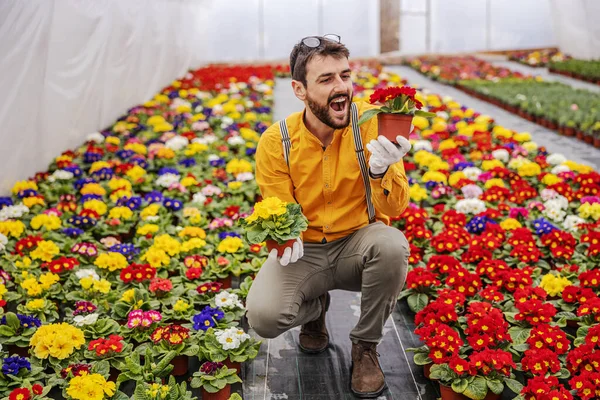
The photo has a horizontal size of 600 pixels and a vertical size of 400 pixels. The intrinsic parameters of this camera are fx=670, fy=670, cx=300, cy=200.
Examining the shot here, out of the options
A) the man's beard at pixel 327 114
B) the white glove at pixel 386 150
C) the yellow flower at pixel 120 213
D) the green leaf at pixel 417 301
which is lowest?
the green leaf at pixel 417 301

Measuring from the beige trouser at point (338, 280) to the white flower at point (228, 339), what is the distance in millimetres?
140

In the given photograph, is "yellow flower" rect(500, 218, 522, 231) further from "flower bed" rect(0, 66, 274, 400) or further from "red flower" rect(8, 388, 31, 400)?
"red flower" rect(8, 388, 31, 400)

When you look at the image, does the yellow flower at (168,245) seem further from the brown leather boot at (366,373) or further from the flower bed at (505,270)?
the brown leather boot at (366,373)

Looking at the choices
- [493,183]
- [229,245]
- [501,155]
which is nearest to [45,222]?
[229,245]

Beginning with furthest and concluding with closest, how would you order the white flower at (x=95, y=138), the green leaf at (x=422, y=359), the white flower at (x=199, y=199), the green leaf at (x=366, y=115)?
the white flower at (x=95, y=138), the white flower at (x=199, y=199), the green leaf at (x=422, y=359), the green leaf at (x=366, y=115)

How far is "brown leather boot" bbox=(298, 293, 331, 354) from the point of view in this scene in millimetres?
3188

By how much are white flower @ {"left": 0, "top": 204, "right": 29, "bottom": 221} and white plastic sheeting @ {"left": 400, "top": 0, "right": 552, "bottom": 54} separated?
14.8 m

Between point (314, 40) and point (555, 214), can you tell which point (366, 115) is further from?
point (555, 214)

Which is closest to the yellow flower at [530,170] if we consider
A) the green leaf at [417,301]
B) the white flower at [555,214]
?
the white flower at [555,214]

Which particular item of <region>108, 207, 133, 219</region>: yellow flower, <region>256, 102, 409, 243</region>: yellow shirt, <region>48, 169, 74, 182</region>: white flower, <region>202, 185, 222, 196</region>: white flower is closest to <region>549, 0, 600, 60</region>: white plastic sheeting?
<region>202, 185, 222, 196</region>: white flower

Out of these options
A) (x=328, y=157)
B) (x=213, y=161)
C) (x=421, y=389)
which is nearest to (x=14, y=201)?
(x=213, y=161)

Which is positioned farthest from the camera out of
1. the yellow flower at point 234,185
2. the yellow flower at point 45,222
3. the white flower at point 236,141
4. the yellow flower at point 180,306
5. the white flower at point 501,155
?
the white flower at point 236,141

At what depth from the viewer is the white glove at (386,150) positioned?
2518 millimetres

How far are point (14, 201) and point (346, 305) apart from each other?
9.05ft
